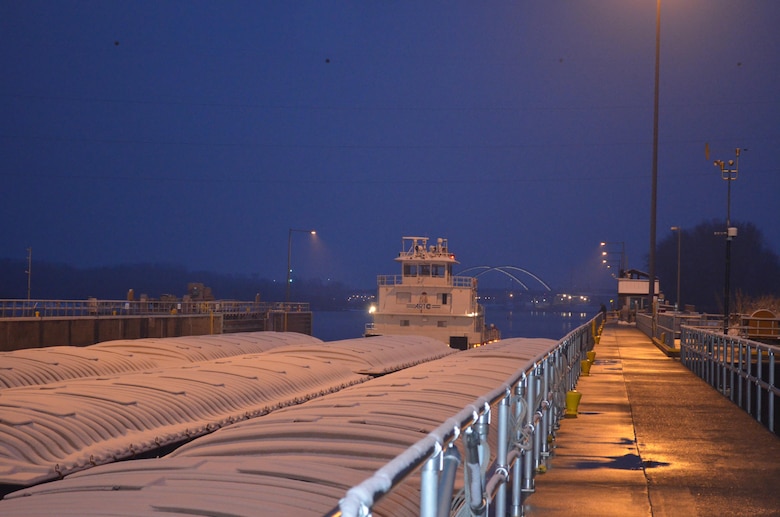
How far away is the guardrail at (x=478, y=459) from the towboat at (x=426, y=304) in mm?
40570

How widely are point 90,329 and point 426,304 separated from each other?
67.7 feet

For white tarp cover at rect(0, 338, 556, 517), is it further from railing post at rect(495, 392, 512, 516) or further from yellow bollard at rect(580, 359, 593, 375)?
yellow bollard at rect(580, 359, 593, 375)

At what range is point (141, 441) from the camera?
39.9 ft

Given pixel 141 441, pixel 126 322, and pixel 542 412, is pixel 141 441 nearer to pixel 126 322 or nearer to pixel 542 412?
pixel 542 412

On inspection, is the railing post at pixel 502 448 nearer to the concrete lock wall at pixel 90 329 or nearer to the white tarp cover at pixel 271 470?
the white tarp cover at pixel 271 470

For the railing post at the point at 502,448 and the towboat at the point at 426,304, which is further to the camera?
the towboat at the point at 426,304

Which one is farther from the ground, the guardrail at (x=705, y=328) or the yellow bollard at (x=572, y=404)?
the guardrail at (x=705, y=328)

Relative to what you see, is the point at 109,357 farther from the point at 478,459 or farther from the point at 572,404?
the point at 478,459

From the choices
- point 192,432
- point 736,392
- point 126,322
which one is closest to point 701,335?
point 736,392

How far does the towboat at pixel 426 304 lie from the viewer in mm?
52188

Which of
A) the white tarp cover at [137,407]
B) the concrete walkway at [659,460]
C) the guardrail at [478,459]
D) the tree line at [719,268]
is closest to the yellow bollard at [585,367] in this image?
the concrete walkway at [659,460]

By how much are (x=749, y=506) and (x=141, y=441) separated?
25.5 ft

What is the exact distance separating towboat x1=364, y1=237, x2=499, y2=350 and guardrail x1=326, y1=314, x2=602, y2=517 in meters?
40.6

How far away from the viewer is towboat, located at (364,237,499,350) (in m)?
52.2
